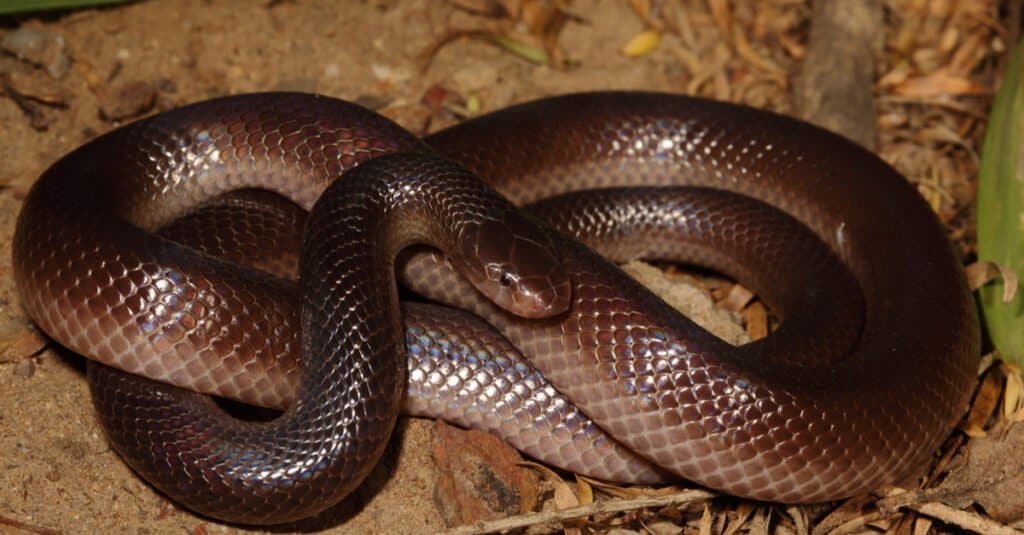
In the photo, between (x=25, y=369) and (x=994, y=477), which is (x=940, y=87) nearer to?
(x=994, y=477)

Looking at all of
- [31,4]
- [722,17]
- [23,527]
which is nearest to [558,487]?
[23,527]

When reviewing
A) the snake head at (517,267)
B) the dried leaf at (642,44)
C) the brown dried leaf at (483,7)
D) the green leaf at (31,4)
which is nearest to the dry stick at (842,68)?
the dried leaf at (642,44)

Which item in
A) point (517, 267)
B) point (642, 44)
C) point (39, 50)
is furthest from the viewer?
point (642, 44)

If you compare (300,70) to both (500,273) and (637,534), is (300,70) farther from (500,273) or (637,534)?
(637,534)

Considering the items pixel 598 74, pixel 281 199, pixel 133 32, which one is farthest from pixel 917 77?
pixel 133 32

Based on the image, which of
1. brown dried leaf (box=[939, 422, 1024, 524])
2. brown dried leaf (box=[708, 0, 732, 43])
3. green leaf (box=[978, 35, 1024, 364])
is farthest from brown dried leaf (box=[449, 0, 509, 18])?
brown dried leaf (box=[939, 422, 1024, 524])

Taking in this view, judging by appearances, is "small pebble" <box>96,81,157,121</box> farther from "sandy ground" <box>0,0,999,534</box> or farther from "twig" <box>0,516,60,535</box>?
"twig" <box>0,516,60,535</box>
